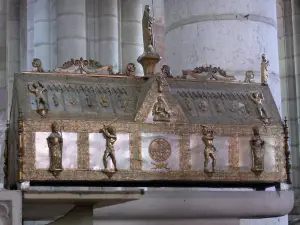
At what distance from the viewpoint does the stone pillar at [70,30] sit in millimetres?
19297

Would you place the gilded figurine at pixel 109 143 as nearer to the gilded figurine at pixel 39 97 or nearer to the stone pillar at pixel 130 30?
the gilded figurine at pixel 39 97

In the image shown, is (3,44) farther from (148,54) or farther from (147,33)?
(148,54)

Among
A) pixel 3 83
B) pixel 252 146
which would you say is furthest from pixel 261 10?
pixel 3 83

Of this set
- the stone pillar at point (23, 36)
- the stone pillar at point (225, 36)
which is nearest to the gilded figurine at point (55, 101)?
the stone pillar at point (225, 36)

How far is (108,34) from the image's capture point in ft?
71.0

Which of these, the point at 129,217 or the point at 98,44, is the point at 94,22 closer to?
the point at 98,44

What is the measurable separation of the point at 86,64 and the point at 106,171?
46.3 inches

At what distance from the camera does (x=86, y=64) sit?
8.45m

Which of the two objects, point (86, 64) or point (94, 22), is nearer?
point (86, 64)

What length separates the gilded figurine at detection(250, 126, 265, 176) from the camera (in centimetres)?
860

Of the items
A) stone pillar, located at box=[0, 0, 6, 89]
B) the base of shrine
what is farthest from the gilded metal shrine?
stone pillar, located at box=[0, 0, 6, 89]

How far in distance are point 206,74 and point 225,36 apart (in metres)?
1.44

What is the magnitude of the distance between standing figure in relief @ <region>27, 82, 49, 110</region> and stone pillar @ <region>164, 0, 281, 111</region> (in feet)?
8.72

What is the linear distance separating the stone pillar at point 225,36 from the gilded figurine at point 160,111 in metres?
1.88
